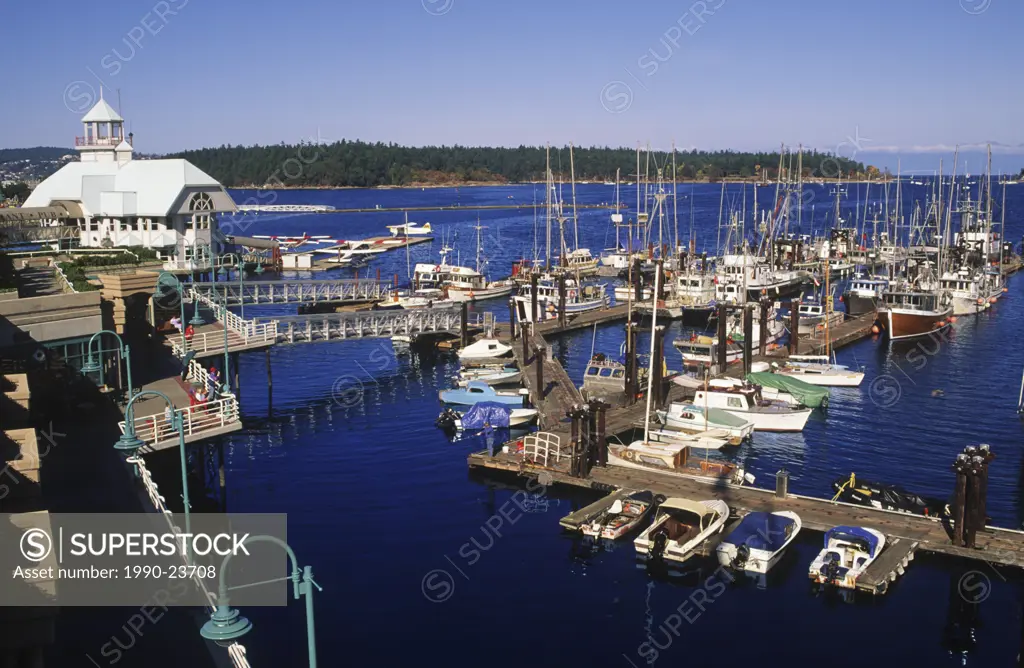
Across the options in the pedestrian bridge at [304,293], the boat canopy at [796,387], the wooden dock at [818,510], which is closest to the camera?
the wooden dock at [818,510]

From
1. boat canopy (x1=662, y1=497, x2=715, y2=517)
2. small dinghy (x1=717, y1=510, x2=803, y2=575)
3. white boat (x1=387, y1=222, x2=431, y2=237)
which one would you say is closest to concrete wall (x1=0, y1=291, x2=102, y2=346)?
boat canopy (x1=662, y1=497, x2=715, y2=517)

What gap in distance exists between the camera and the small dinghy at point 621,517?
3375 cm

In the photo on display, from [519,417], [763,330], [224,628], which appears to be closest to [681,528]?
[519,417]

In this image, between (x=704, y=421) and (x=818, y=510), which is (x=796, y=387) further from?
(x=818, y=510)

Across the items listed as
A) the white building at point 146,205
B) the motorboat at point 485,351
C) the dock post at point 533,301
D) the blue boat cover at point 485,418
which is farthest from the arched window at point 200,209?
the blue boat cover at point 485,418

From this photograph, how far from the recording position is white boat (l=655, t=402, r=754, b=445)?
4484 cm

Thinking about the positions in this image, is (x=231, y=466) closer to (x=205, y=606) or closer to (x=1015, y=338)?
(x=205, y=606)

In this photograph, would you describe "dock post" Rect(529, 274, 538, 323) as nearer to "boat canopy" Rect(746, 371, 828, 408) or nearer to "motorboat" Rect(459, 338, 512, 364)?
"motorboat" Rect(459, 338, 512, 364)

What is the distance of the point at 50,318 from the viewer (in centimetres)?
3562

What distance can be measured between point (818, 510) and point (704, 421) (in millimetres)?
11405

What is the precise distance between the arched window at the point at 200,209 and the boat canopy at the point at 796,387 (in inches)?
1701

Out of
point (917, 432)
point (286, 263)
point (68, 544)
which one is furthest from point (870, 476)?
point (286, 263)

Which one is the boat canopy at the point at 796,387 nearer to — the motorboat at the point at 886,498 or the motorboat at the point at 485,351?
the motorboat at the point at 886,498

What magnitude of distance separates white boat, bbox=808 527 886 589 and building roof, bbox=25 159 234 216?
181ft
